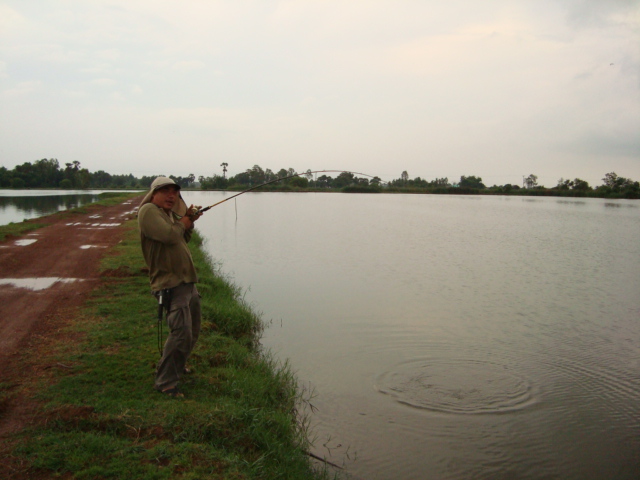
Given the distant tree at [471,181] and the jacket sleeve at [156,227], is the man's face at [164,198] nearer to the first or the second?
the jacket sleeve at [156,227]

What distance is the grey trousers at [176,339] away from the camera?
4.73 m

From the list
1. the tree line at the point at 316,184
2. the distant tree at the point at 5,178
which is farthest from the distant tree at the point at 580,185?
the distant tree at the point at 5,178

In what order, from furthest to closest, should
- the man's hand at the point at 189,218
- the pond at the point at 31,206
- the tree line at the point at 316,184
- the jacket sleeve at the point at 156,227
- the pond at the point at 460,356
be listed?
the tree line at the point at 316,184 < the pond at the point at 31,206 < the pond at the point at 460,356 < the man's hand at the point at 189,218 < the jacket sleeve at the point at 156,227

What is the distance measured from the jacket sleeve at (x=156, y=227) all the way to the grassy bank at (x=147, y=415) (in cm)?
148

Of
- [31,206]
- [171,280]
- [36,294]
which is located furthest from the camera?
[31,206]

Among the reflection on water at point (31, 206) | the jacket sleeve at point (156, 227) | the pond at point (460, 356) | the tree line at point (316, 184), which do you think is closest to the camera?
the jacket sleeve at point (156, 227)

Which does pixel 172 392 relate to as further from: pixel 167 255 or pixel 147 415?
pixel 167 255

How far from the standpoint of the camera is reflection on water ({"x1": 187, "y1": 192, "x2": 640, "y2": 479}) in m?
5.36

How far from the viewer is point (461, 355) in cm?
805

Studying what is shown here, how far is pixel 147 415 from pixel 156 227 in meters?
1.62

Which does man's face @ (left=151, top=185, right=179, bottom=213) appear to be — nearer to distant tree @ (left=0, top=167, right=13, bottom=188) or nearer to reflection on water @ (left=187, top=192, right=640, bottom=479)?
reflection on water @ (left=187, top=192, right=640, bottom=479)

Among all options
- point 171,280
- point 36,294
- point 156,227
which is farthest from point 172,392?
point 36,294

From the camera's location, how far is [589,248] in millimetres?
20156

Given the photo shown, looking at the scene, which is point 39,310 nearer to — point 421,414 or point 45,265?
point 45,265
